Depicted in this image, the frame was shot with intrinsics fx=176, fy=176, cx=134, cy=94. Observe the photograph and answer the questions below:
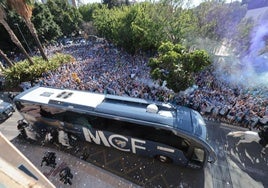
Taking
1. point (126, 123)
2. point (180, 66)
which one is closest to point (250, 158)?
point (180, 66)

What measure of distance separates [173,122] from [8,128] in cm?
1056

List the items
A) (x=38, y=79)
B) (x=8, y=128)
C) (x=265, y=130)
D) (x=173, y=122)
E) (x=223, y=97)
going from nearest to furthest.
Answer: (x=173, y=122) < (x=265, y=130) < (x=8, y=128) < (x=223, y=97) < (x=38, y=79)

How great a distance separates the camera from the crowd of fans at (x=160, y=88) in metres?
10.8

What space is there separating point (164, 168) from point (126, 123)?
9.51ft

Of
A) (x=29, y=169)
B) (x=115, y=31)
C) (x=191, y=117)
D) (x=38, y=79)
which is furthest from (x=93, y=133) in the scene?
(x=115, y=31)

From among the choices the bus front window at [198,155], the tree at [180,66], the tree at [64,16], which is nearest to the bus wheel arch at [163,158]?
the bus front window at [198,155]

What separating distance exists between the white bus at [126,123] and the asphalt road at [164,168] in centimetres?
52

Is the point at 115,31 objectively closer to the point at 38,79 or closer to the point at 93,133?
the point at 38,79

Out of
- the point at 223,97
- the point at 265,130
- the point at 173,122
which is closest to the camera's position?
the point at 173,122

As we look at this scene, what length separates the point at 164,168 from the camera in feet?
27.4

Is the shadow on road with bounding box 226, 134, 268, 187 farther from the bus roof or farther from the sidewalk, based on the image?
the sidewalk

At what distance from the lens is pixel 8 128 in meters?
11.3

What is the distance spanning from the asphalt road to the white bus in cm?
52

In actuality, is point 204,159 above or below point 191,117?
below
